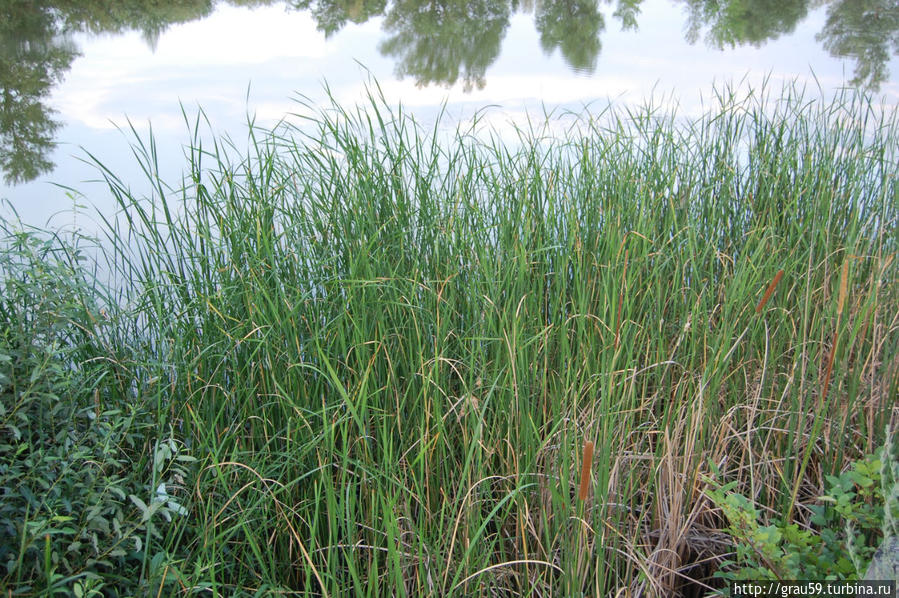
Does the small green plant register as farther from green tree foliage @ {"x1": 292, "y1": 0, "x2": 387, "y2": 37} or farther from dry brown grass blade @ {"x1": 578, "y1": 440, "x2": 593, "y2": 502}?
green tree foliage @ {"x1": 292, "y1": 0, "x2": 387, "y2": 37}

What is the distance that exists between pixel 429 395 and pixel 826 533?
0.96 meters

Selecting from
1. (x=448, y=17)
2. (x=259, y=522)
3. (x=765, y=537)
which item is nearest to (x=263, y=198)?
(x=259, y=522)

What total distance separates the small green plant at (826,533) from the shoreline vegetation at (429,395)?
0.06ft

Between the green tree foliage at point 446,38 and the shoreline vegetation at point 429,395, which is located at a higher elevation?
the green tree foliage at point 446,38

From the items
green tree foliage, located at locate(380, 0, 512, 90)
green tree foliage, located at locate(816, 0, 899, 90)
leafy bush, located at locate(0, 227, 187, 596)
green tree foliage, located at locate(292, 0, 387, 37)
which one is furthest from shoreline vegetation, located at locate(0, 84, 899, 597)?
green tree foliage, located at locate(292, 0, 387, 37)

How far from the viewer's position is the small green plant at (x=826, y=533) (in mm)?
1319

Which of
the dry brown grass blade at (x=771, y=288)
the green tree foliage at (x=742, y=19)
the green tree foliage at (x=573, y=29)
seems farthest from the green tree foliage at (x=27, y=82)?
the green tree foliage at (x=742, y=19)

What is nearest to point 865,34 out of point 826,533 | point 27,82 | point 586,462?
point 826,533

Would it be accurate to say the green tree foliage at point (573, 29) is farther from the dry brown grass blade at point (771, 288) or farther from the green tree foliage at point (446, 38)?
the dry brown grass blade at point (771, 288)

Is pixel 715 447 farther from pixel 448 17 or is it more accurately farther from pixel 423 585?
pixel 448 17

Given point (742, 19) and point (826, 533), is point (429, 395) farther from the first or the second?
point (742, 19)

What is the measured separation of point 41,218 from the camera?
3496mm

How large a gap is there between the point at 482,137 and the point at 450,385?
1314 millimetres

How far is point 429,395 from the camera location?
1.89m
